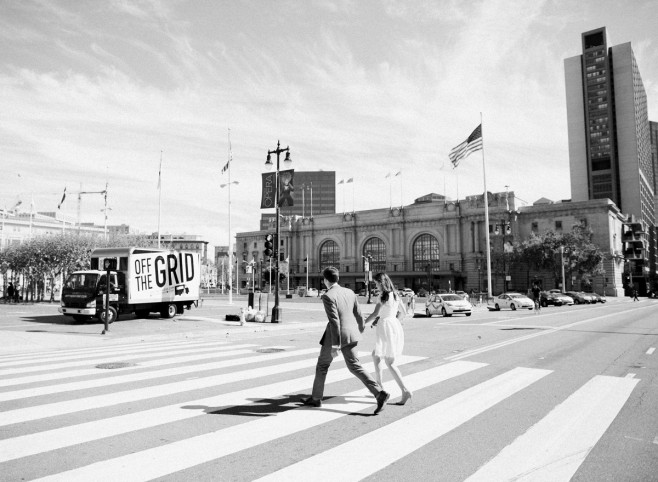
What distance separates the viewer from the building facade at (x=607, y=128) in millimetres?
128750

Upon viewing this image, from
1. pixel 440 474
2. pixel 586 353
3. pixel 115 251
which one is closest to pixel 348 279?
pixel 115 251

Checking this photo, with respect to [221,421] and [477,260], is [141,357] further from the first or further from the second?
[477,260]

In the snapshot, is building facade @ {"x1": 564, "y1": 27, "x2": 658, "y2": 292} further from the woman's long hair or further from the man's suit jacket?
the man's suit jacket

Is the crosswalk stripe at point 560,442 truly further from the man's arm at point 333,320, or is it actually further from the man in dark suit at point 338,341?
the man's arm at point 333,320

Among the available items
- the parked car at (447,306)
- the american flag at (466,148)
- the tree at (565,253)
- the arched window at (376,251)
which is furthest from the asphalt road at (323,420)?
the arched window at (376,251)

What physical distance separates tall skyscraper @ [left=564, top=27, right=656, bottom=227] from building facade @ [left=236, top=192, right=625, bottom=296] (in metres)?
41.5

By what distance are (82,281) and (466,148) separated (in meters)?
29.8

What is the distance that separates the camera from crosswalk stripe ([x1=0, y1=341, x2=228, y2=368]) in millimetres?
10977

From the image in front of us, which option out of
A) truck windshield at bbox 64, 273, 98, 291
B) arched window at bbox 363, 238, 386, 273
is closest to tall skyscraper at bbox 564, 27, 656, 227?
arched window at bbox 363, 238, 386, 273

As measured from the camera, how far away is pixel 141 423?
18.8 feet

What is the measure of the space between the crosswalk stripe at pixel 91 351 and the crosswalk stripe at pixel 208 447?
7327 millimetres

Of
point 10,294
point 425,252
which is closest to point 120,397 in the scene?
point 10,294

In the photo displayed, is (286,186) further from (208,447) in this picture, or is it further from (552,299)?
(552,299)

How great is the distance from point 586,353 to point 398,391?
6.74m
